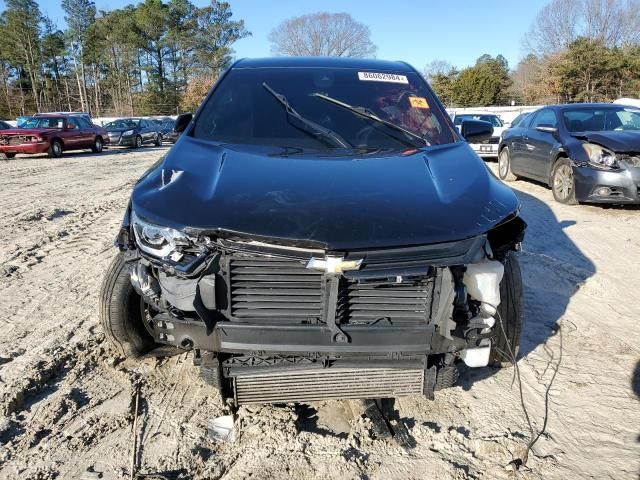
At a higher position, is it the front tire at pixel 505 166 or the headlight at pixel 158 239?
the headlight at pixel 158 239

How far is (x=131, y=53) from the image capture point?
167ft

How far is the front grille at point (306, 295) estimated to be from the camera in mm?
2014

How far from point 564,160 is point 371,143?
601cm

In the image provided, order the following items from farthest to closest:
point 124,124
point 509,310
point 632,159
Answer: point 124,124 < point 632,159 < point 509,310

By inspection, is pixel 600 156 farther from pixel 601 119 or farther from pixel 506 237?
pixel 506 237

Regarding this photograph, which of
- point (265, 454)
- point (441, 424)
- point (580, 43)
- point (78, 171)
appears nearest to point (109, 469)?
point (265, 454)

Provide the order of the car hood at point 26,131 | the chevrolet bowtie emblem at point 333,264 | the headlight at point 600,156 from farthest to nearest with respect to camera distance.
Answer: the car hood at point 26,131, the headlight at point 600,156, the chevrolet bowtie emblem at point 333,264

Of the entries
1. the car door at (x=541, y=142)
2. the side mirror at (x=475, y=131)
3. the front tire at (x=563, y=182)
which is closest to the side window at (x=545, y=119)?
the car door at (x=541, y=142)

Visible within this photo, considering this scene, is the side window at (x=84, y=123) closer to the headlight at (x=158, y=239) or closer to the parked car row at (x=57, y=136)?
the parked car row at (x=57, y=136)

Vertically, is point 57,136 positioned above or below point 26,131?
below

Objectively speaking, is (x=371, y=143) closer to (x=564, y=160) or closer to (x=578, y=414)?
(x=578, y=414)

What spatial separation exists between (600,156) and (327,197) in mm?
6449

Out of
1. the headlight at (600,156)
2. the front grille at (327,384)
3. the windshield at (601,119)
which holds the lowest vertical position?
the front grille at (327,384)

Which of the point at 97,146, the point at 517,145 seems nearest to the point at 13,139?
the point at 97,146
